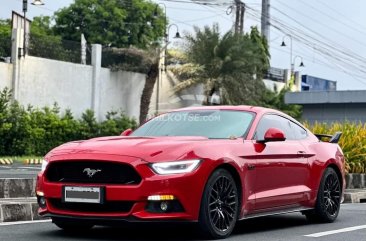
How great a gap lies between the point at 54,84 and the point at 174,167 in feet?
96.8

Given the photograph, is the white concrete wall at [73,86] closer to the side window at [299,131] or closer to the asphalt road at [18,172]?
the asphalt road at [18,172]

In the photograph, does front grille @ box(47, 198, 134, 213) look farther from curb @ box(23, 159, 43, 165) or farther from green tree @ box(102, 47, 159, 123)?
green tree @ box(102, 47, 159, 123)

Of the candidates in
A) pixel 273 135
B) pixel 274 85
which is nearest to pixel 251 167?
pixel 273 135

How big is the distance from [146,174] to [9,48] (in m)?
28.6

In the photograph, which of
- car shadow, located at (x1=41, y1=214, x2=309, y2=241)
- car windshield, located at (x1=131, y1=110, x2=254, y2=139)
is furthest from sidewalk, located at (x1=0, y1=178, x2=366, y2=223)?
car windshield, located at (x1=131, y1=110, x2=254, y2=139)

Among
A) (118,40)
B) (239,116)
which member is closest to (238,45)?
(118,40)

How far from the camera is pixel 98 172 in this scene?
750cm

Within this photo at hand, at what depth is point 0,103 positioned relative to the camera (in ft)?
108

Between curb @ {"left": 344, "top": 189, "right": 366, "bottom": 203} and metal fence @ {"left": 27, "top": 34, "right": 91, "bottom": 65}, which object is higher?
metal fence @ {"left": 27, "top": 34, "right": 91, "bottom": 65}

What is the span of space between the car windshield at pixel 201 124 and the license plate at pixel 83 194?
1.50 meters

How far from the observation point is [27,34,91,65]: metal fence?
35.8 m

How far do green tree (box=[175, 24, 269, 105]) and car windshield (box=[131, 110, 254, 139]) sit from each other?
103ft

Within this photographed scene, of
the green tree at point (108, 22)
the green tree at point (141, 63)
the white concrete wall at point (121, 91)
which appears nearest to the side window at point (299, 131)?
the white concrete wall at point (121, 91)

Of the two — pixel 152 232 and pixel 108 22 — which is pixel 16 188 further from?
pixel 108 22
